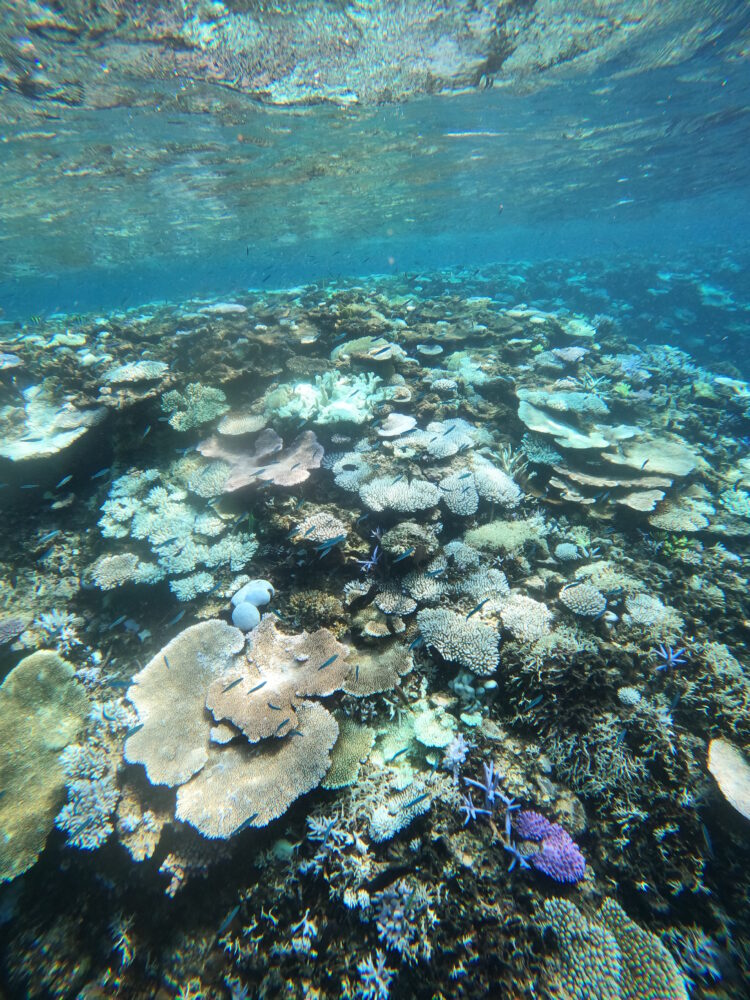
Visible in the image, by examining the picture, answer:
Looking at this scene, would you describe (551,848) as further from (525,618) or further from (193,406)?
(193,406)

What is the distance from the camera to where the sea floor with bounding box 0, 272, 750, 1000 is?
9.62 ft

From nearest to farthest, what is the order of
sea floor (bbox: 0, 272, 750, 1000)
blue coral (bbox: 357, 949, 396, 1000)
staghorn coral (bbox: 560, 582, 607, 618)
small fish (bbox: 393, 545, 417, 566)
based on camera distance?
blue coral (bbox: 357, 949, 396, 1000)
sea floor (bbox: 0, 272, 750, 1000)
small fish (bbox: 393, 545, 417, 566)
staghorn coral (bbox: 560, 582, 607, 618)

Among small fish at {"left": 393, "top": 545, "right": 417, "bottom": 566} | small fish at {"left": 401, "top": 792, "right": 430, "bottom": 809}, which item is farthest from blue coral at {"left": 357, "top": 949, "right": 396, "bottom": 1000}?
small fish at {"left": 393, "top": 545, "right": 417, "bottom": 566}

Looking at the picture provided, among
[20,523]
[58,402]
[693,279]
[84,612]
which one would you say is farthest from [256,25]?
[693,279]

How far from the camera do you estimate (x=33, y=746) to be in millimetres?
3609

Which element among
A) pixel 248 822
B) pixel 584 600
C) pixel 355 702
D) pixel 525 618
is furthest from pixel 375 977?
pixel 584 600

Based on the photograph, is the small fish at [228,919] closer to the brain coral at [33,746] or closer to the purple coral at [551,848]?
the brain coral at [33,746]

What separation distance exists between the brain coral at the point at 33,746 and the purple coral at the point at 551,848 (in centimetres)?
389

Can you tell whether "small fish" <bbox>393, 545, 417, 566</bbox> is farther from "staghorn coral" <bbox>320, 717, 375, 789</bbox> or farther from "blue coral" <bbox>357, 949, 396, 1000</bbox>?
"blue coral" <bbox>357, 949, 396, 1000</bbox>

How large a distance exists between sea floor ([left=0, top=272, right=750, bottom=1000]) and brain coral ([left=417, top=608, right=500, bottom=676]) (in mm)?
44

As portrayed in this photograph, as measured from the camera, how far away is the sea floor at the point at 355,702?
2932 millimetres

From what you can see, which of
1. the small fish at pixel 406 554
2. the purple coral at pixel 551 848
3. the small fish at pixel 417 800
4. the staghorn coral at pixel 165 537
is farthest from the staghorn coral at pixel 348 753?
the staghorn coral at pixel 165 537

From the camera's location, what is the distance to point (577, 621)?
454 centimetres

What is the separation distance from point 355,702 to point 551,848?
187 centimetres
